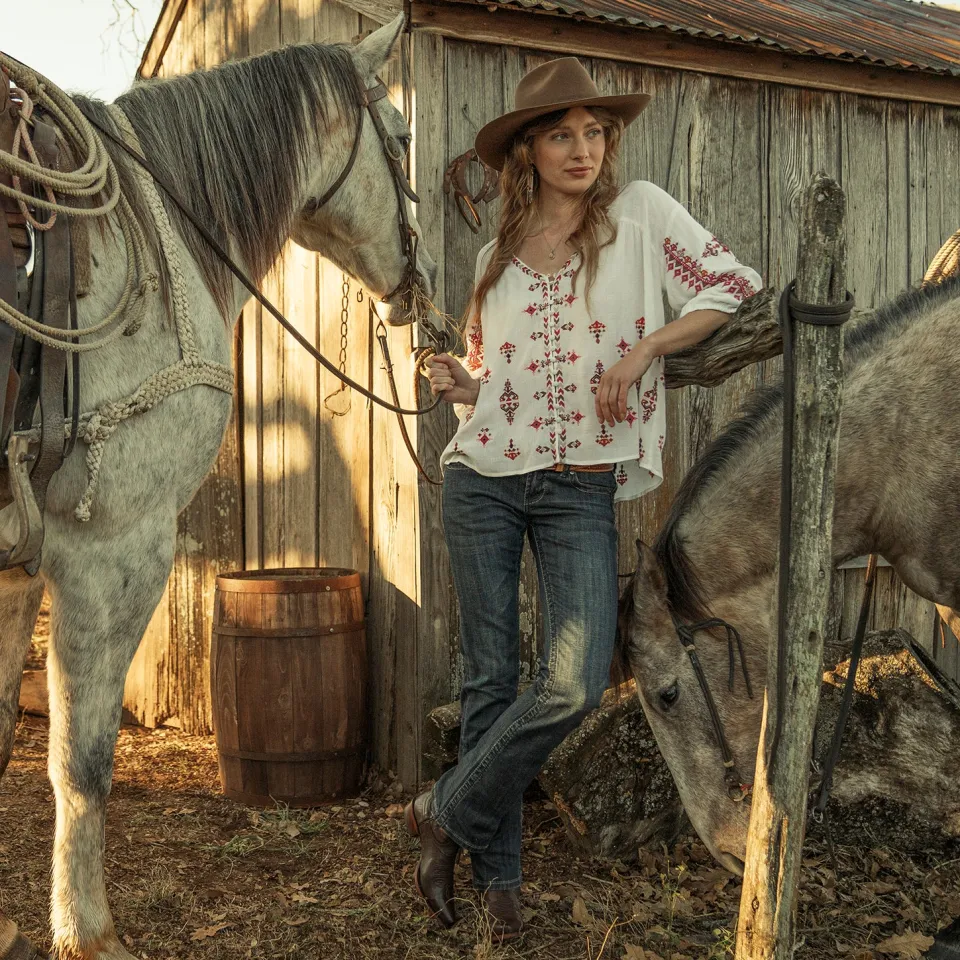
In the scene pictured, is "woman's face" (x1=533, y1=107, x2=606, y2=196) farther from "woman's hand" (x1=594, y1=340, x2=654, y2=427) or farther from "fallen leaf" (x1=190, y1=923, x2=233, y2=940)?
"fallen leaf" (x1=190, y1=923, x2=233, y2=940)

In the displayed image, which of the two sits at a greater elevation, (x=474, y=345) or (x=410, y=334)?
(x=410, y=334)

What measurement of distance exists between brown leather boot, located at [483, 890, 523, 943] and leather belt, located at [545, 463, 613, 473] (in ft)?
4.19

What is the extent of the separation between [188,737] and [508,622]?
3190 mm

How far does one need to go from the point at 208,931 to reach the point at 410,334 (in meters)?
2.34

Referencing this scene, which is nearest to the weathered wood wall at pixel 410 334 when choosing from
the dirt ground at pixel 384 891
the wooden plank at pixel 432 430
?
the wooden plank at pixel 432 430

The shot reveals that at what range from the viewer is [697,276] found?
2.69m

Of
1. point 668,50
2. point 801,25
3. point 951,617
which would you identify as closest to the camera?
point 951,617

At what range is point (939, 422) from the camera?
280cm

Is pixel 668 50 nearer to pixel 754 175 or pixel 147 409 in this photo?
pixel 754 175

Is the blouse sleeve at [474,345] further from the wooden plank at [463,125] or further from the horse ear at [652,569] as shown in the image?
the wooden plank at [463,125]

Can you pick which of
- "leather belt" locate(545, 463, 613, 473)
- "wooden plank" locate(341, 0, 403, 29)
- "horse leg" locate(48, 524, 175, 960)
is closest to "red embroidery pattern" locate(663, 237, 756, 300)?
"leather belt" locate(545, 463, 613, 473)

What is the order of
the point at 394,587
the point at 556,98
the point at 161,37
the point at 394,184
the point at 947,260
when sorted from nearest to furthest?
the point at 556,98, the point at 394,184, the point at 947,260, the point at 394,587, the point at 161,37

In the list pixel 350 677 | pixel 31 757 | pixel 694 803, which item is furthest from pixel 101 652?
pixel 31 757

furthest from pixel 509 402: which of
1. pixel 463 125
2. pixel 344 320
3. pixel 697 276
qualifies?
pixel 463 125
